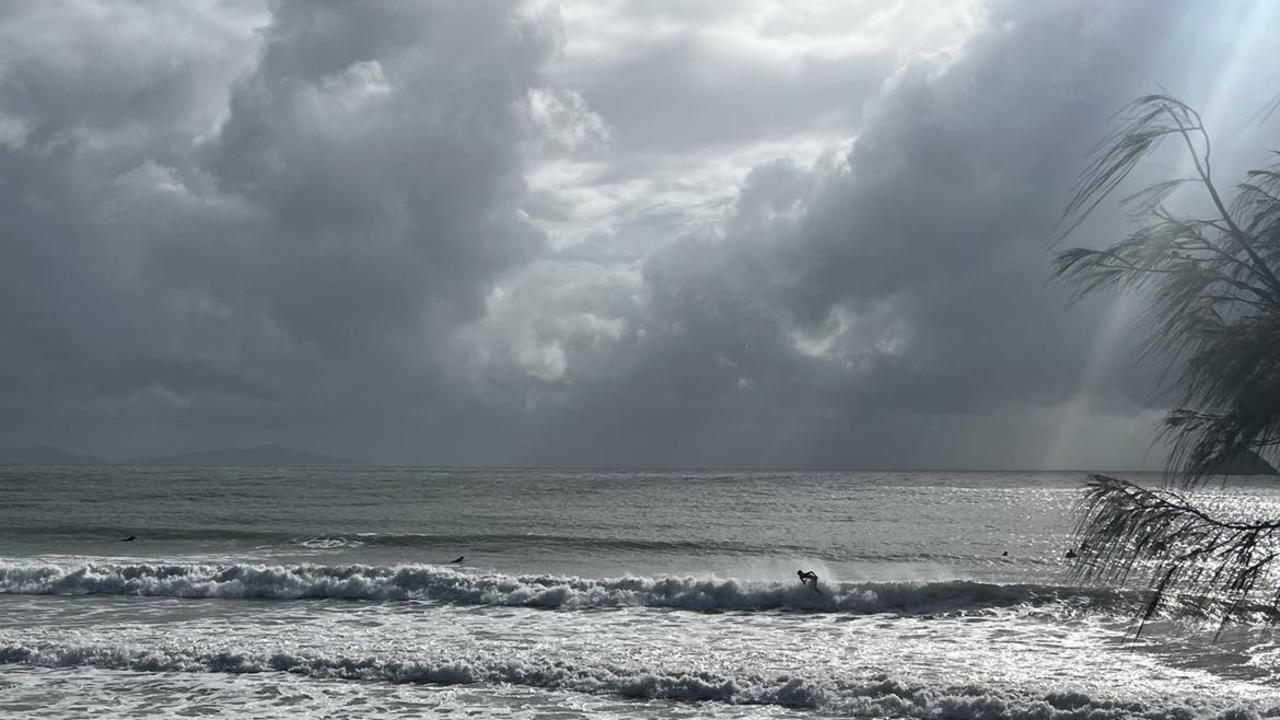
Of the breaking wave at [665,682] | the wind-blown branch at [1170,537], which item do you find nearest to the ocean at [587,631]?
the breaking wave at [665,682]

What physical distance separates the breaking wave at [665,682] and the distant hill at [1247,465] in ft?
33.3

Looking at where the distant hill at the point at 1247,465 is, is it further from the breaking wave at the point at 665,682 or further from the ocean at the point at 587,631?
the breaking wave at the point at 665,682

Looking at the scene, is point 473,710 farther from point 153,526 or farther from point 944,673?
point 153,526

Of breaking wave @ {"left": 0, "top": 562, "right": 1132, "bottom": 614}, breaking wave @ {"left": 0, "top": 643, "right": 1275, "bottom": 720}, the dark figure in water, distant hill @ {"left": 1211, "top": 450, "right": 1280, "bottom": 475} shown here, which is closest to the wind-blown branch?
distant hill @ {"left": 1211, "top": 450, "right": 1280, "bottom": 475}

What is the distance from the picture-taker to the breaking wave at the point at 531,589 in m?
23.6

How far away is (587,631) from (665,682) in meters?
5.08

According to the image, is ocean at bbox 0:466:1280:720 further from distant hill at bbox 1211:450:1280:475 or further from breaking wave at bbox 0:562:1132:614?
distant hill at bbox 1211:450:1280:475

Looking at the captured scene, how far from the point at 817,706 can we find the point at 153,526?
40.7m

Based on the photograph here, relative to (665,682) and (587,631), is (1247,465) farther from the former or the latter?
(587,631)

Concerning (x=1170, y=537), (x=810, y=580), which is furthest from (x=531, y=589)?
(x=1170, y=537)

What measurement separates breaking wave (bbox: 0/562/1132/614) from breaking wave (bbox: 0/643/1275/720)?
7.66 metres

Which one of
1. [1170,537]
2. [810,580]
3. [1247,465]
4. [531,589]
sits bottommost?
[531,589]

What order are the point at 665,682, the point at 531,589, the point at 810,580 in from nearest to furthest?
the point at 665,682
the point at 531,589
the point at 810,580

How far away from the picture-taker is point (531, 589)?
80.8 ft
